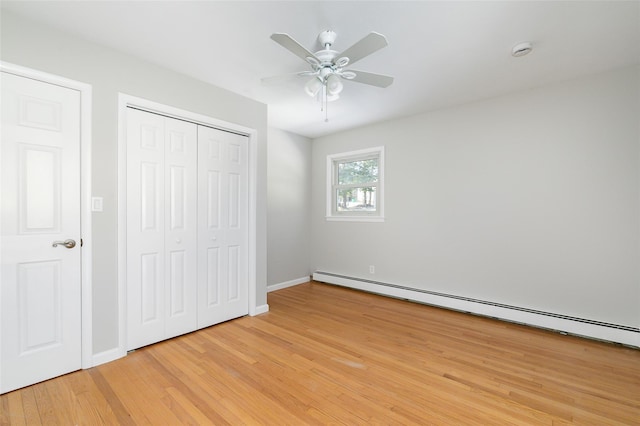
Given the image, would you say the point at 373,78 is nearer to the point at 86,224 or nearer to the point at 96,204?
the point at 96,204

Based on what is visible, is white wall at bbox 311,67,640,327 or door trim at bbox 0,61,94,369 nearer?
door trim at bbox 0,61,94,369

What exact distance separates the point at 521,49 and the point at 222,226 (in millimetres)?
3243

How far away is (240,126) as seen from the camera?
3311 mm

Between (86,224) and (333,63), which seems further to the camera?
(86,224)

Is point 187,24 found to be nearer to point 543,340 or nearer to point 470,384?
point 470,384

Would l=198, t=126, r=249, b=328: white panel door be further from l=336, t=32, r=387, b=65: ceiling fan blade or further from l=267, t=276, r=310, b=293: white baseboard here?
l=336, t=32, r=387, b=65: ceiling fan blade

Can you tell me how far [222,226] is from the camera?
10.5 ft

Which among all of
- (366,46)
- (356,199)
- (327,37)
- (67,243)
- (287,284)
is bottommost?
(287,284)

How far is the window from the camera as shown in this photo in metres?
4.52

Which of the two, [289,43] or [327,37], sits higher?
[327,37]

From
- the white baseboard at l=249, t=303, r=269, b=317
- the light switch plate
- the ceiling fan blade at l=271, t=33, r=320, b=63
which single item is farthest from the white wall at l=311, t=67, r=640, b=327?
the light switch plate

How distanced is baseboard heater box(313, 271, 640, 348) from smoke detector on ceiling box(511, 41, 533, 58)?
2.57 metres

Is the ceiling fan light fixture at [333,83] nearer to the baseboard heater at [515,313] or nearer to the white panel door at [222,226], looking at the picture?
the white panel door at [222,226]

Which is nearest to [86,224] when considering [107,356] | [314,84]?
[107,356]
